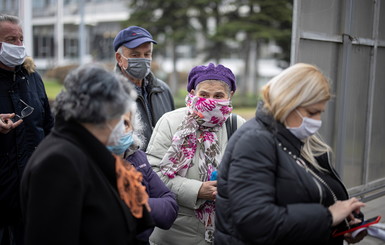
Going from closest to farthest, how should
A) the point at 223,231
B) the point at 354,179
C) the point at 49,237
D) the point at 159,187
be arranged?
the point at 49,237, the point at 223,231, the point at 159,187, the point at 354,179

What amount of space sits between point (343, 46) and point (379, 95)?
1177 mm

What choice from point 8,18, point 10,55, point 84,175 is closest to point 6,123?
point 10,55

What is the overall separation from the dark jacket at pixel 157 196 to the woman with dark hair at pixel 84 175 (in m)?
0.41

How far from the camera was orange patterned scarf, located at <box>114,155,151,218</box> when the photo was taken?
202cm

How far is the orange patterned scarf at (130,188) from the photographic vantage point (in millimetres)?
2016

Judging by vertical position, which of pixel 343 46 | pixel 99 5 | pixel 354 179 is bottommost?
pixel 354 179

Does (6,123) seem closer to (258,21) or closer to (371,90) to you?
(371,90)

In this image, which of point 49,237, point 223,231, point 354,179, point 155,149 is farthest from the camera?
point 354,179

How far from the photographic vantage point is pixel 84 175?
1.84m

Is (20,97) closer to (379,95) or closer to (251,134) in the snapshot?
(251,134)

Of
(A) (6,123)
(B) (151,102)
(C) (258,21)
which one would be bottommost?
(A) (6,123)

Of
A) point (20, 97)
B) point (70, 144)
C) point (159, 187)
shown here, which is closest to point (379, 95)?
point (159, 187)

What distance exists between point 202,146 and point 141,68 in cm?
116

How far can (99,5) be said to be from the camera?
4972cm
